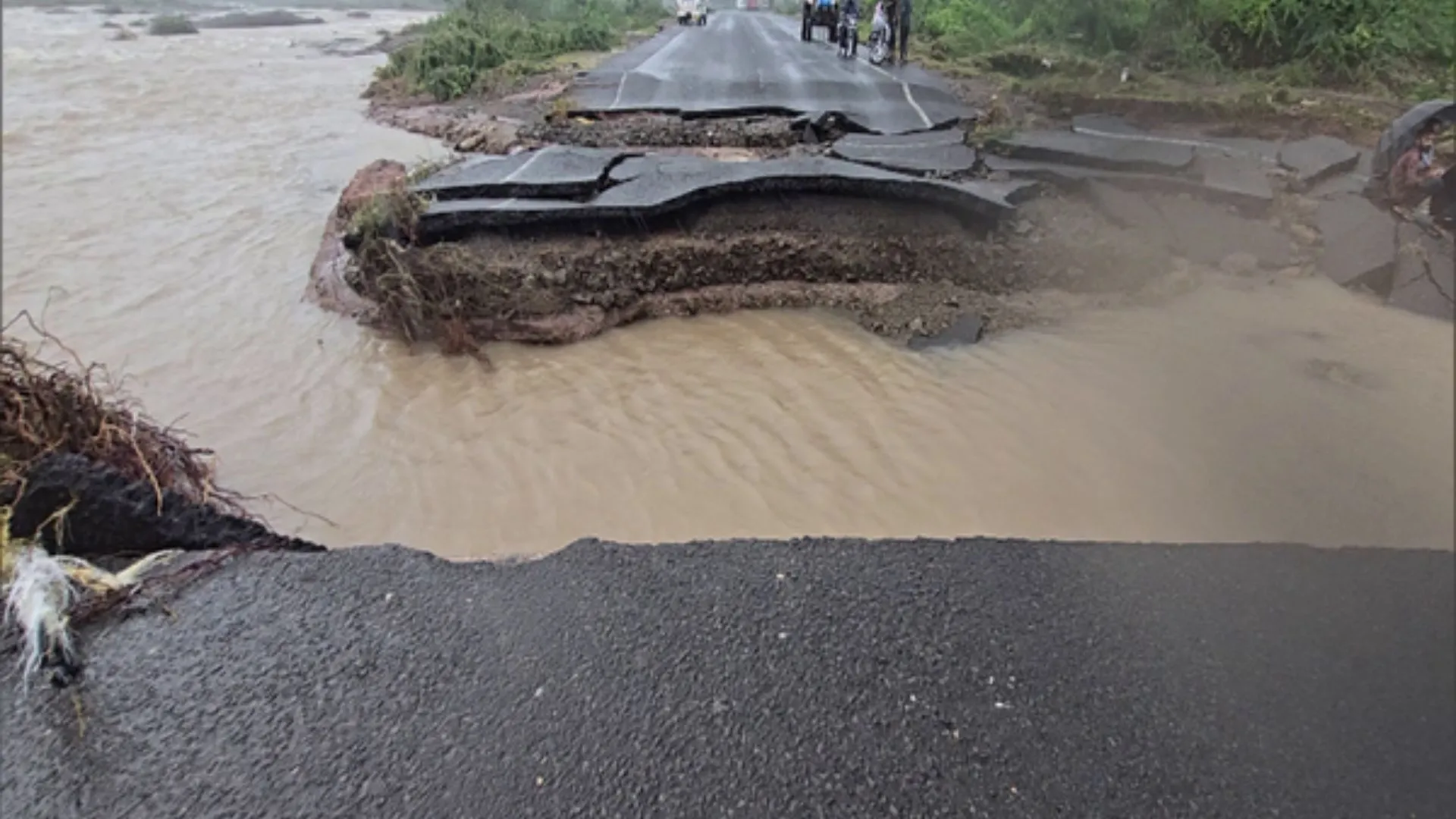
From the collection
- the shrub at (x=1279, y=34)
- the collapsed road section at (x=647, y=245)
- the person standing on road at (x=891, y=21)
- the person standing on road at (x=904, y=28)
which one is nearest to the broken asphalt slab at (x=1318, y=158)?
the shrub at (x=1279, y=34)

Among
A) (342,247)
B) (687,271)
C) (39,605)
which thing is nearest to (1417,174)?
(687,271)

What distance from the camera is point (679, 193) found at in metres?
4.98

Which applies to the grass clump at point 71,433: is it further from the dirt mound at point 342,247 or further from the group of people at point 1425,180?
the group of people at point 1425,180

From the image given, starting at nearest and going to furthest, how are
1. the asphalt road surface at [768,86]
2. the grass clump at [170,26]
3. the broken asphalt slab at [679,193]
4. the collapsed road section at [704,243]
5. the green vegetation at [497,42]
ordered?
the grass clump at [170,26] < the collapsed road section at [704,243] < the broken asphalt slab at [679,193] < the green vegetation at [497,42] < the asphalt road surface at [768,86]

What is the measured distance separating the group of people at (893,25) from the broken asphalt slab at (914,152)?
492 centimetres

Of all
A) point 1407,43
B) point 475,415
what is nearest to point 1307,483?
point 1407,43

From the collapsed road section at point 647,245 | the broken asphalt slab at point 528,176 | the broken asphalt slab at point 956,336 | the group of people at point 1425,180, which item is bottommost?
the broken asphalt slab at point 956,336

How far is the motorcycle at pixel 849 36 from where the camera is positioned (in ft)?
41.4

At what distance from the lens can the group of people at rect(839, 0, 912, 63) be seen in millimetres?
11094

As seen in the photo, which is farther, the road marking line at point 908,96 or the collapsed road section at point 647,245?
the road marking line at point 908,96

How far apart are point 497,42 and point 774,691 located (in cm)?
1010

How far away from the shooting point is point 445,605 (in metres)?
2.16

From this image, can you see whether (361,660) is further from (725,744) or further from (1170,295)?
(1170,295)

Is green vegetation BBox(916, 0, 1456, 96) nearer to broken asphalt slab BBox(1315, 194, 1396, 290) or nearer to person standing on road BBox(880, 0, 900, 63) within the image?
broken asphalt slab BBox(1315, 194, 1396, 290)
